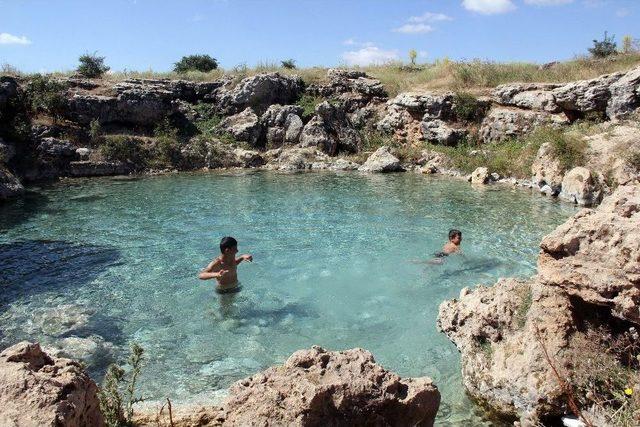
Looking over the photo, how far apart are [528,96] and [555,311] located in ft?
72.1

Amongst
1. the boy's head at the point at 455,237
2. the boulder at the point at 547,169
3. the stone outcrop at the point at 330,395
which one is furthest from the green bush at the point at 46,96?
the stone outcrop at the point at 330,395

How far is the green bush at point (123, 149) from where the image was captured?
2384 centimetres

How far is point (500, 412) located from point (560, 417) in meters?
0.53

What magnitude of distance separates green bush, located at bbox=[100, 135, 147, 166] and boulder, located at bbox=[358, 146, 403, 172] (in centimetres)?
1103

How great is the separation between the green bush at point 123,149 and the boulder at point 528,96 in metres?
18.4

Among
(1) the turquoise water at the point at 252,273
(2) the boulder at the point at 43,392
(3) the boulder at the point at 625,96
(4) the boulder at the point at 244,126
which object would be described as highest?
(3) the boulder at the point at 625,96

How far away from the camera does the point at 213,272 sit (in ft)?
27.5

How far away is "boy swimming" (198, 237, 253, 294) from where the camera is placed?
26.7ft

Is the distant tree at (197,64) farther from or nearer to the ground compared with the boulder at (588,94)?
farther from the ground

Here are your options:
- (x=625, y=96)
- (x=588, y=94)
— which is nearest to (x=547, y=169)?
(x=625, y=96)

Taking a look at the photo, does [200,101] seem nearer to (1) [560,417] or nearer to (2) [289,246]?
(2) [289,246]

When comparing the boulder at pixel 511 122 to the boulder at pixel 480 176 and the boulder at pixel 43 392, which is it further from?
the boulder at pixel 43 392

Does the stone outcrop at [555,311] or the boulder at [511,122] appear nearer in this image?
the stone outcrop at [555,311]

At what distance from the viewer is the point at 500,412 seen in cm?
465
